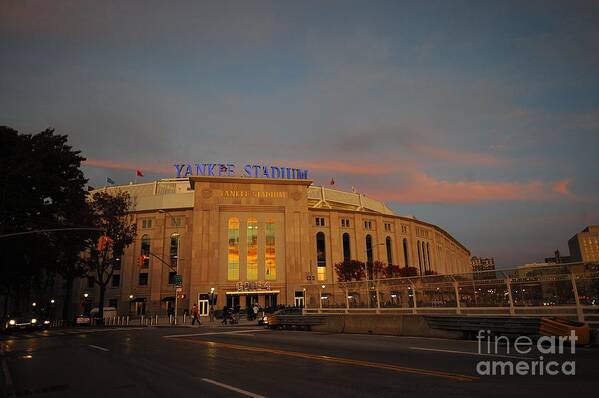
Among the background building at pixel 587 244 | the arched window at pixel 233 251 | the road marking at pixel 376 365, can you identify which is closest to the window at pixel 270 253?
the arched window at pixel 233 251

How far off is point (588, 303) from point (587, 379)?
7.95 meters

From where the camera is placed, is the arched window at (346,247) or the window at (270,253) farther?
the arched window at (346,247)

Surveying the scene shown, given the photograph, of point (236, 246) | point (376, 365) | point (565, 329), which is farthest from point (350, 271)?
point (376, 365)

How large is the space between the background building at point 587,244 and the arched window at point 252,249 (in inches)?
6440

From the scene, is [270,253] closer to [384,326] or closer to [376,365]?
[384,326]

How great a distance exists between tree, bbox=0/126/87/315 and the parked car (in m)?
4.77

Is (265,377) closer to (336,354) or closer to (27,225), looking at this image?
(336,354)

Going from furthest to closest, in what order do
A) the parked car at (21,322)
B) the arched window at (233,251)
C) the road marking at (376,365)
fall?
the arched window at (233,251), the parked car at (21,322), the road marking at (376,365)

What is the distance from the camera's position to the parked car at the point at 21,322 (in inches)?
1393

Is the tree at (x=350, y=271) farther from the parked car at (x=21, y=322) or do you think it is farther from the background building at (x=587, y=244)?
the background building at (x=587, y=244)

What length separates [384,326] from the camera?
70.3 feet

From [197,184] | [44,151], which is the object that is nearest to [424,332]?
[44,151]

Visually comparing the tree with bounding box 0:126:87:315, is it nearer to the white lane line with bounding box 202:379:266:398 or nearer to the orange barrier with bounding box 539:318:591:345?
the white lane line with bounding box 202:379:266:398

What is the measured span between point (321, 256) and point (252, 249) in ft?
51.6
